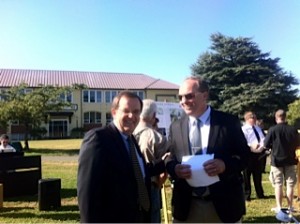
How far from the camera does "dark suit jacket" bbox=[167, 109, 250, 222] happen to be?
3193 millimetres

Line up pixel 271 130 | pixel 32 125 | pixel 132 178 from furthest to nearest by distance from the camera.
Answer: pixel 32 125 < pixel 271 130 < pixel 132 178

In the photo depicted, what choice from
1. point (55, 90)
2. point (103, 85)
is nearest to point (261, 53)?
point (55, 90)

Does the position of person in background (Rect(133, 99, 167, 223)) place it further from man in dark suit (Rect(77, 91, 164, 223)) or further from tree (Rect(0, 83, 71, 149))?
tree (Rect(0, 83, 71, 149))

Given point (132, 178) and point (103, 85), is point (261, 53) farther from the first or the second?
point (132, 178)

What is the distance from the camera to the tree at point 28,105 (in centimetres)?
2694

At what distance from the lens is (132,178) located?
273 cm

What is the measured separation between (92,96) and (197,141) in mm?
59191

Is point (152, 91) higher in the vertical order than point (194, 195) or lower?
higher

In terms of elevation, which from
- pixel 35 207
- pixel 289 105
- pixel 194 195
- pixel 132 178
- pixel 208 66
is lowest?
pixel 35 207

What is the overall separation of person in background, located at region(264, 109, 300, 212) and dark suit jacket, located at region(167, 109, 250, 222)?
4384 millimetres

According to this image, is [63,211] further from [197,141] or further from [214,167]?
[214,167]

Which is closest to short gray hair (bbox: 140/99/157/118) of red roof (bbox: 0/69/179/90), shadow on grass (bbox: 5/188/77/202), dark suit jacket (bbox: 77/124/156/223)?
dark suit jacket (bbox: 77/124/156/223)

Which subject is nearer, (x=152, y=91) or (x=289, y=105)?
(x=289, y=105)

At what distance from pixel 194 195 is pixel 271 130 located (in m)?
4.83
